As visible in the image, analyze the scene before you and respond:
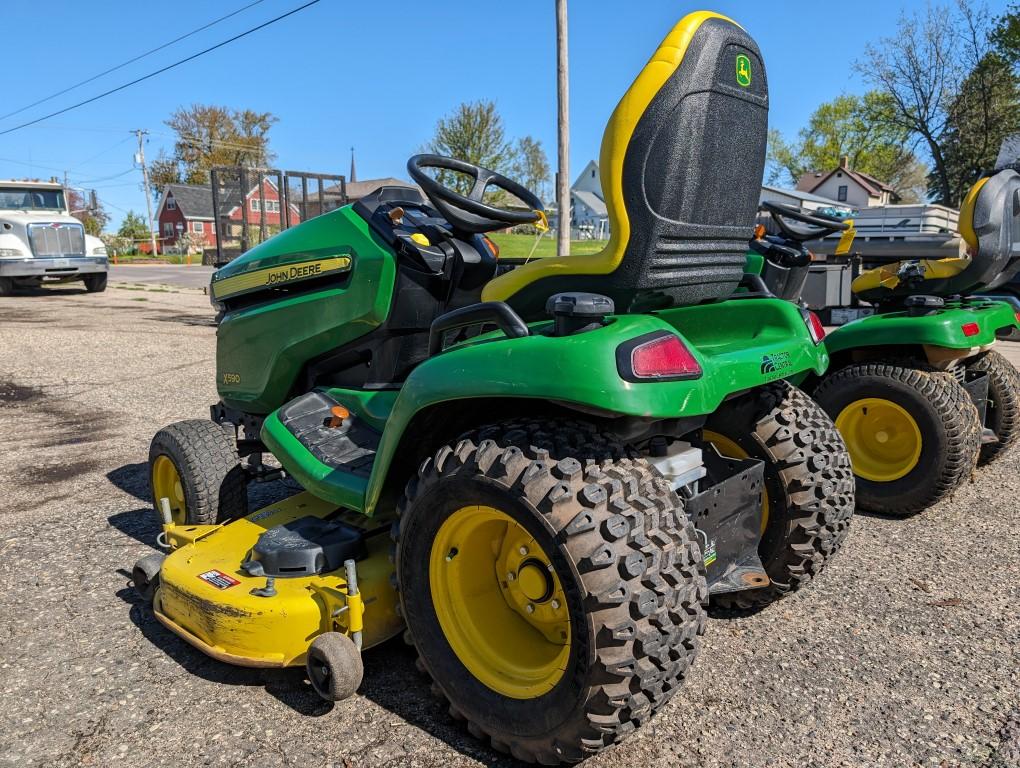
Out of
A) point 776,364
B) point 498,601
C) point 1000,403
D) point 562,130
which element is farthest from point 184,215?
point 776,364

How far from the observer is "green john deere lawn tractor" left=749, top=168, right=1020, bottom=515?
13.3 ft

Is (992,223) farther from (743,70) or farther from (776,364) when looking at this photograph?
(743,70)

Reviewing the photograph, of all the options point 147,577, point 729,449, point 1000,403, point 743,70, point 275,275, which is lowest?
point 147,577

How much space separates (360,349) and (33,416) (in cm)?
465

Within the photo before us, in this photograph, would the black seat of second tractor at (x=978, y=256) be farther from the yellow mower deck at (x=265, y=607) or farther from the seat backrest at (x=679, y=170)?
the yellow mower deck at (x=265, y=607)

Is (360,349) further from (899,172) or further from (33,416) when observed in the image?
(899,172)

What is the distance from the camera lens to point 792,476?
272 centimetres

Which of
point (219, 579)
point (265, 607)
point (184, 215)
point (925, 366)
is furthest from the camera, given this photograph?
point (184, 215)

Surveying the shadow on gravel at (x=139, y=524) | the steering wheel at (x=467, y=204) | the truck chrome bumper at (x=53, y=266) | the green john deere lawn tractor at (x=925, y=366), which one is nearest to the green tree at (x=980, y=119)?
the truck chrome bumper at (x=53, y=266)

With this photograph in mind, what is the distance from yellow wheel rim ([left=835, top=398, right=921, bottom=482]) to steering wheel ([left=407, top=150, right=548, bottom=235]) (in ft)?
7.64

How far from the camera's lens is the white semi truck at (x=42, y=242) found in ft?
54.4

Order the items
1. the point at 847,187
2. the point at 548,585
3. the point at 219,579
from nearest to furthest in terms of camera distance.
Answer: the point at 548,585
the point at 219,579
the point at 847,187

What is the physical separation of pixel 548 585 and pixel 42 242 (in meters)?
18.1

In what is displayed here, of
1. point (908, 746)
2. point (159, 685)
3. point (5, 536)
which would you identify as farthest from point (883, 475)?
point (5, 536)
